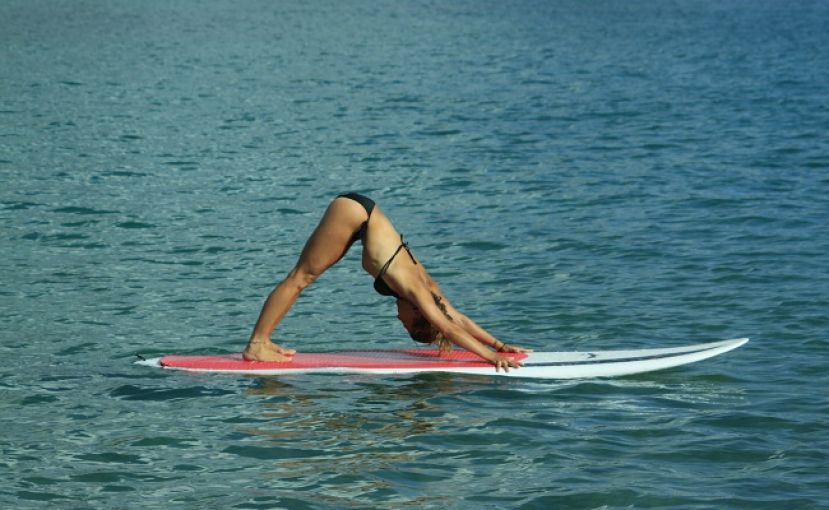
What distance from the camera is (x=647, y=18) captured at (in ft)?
256

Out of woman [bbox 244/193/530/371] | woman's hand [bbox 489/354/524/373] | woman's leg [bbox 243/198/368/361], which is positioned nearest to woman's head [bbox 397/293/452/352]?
woman [bbox 244/193/530/371]

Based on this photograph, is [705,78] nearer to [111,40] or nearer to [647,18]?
[111,40]

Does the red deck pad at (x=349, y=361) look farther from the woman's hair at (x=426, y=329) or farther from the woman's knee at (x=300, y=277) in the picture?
the woman's knee at (x=300, y=277)

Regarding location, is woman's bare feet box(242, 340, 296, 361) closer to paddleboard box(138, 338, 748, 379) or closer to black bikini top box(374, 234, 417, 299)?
paddleboard box(138, 338, 748, 379)

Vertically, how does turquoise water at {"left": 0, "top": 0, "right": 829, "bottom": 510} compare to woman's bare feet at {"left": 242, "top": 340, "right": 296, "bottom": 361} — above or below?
below

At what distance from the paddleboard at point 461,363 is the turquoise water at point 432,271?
0.41ft

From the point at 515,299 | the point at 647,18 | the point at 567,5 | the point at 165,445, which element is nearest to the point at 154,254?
the point at 515,299

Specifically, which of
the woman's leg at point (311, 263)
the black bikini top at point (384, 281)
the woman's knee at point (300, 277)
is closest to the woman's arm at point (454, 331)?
the black bikini top at point (384, 281)

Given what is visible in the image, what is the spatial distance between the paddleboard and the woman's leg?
17cm

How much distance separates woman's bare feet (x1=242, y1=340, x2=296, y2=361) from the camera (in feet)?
44.7

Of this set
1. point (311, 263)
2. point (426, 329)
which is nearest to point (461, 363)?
point (426, 329)

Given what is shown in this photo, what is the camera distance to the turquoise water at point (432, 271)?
1120 centimetres

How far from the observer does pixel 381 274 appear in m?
12.9

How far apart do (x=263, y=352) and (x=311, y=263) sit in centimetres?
105
